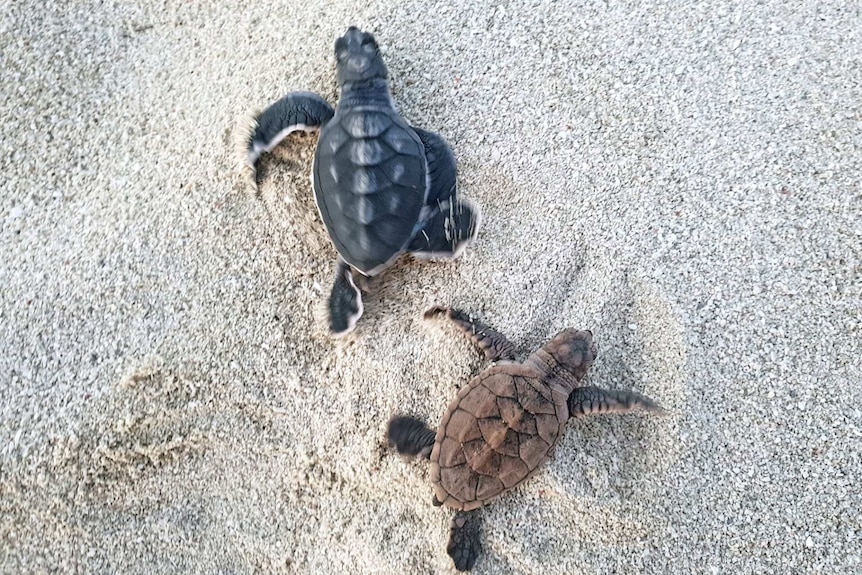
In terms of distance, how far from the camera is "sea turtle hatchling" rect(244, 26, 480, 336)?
1.73 m

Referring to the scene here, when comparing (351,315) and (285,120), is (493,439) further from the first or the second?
(285,120)

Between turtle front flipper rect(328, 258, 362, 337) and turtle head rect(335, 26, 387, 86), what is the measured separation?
64cm

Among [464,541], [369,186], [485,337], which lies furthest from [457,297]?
[464,541]

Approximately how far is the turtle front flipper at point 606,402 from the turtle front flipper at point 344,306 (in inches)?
28.2

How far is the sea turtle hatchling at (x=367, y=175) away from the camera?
5.68ft

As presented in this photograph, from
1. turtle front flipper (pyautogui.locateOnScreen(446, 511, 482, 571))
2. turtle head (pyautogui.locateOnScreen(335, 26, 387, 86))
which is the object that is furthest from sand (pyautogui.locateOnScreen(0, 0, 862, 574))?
turtle head (pyautogui.locateOnScreen(335, 26, 387, 86))

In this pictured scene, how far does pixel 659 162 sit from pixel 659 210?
6.6 inches

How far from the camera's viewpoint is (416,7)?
6.80 ft

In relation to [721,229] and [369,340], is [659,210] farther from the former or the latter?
[369,340]

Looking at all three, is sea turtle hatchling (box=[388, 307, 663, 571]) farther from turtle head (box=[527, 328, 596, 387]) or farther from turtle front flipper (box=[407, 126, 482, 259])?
turtle front flipper (box=[407, 126, 482, 259])

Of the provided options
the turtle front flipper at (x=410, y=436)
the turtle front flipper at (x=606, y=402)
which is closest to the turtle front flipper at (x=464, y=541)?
the turtle front flipper at (x=410, y=436)

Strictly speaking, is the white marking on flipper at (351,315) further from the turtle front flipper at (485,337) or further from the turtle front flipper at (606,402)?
the turtle front flipper at (606,402)

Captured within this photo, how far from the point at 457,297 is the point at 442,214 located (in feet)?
0.92

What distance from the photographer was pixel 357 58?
184 centimetres
